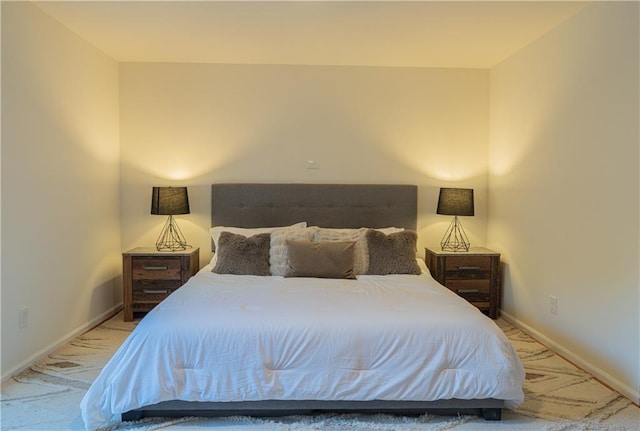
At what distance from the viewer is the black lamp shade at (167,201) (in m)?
4.16

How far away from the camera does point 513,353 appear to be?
2.44 metres

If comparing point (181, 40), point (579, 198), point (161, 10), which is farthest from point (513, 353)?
point (181, 40)

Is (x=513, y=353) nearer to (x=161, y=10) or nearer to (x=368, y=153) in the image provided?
(x=368, y=153)

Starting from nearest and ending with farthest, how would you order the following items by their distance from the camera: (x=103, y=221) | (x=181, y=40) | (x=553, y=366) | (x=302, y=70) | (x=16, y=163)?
1. (x=16, y=163)
2. (x=553, y=366)
3. (x=181, y=40)
4. (x=103, y=221)
5. (x=302, y=70)

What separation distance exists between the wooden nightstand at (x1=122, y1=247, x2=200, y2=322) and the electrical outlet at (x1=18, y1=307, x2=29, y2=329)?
988mm

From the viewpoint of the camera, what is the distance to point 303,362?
234 cm

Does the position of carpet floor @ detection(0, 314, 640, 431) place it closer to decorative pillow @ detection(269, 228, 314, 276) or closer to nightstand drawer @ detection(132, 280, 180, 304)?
nightstand drawer @ detection(132, 280, 180, 304)

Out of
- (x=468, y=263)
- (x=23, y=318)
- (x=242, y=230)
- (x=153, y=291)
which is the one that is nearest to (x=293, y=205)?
(x=242, y=230)

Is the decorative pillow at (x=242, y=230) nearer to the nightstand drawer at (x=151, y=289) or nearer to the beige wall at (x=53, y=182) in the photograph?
the nightstand drawer at (x=151, y=289)

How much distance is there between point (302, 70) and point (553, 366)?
→ 136 inches

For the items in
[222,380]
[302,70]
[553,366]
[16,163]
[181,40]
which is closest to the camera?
[222,380]

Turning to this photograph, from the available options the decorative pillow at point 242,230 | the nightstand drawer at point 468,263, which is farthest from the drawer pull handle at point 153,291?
the nightstand drawer at point 468,263

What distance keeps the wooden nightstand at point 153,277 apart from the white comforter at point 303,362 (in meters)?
1.67

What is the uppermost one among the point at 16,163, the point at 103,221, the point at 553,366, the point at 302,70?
the point at 302,70
